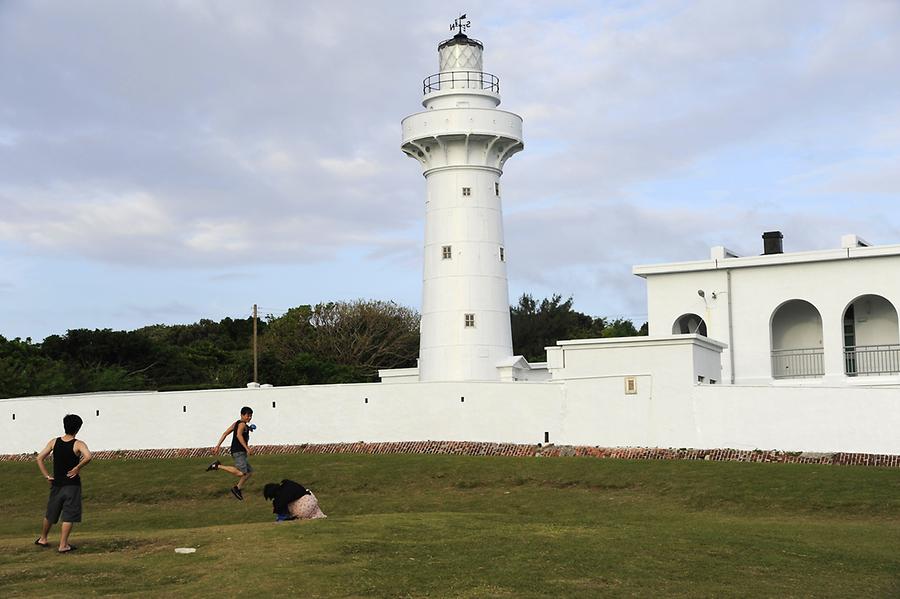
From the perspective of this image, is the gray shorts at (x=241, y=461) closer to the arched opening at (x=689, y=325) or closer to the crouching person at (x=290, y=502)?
the crouching person at (x=290, y=502)

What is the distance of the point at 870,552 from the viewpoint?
50.7ft

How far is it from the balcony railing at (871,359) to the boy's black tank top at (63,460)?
25.5m

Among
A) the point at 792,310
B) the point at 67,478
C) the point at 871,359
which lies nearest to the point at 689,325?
the point at 792,310

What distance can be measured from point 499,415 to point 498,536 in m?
16.1

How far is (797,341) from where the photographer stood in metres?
35.7

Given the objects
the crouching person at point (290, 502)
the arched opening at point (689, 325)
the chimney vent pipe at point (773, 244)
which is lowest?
the crouching person at point (290, 502)

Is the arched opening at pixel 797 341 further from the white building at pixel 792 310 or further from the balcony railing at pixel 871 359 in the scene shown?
the balcony railing at pixel 871 359

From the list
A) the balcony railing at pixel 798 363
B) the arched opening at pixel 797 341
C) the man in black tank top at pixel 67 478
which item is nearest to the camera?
the man in black tank top at pixel 67 478

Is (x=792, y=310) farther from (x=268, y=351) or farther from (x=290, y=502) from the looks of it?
(x=268, y=351)

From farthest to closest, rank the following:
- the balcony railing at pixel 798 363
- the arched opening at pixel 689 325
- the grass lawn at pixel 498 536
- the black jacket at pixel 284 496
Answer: the arched opening at pixel 689 325, the balcony railing at pixel 798 363, the black jacket at pixel 284 496, the grass lawn at pixel 498 536

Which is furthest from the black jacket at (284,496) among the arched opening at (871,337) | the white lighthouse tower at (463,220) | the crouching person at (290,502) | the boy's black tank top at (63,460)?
the arched opening at (871,337)

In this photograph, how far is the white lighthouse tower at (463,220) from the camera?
35500mm

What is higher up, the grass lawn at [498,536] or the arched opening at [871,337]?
the arched opening at [871,337]

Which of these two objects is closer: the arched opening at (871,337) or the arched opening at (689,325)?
the arched opening at (871,337)
